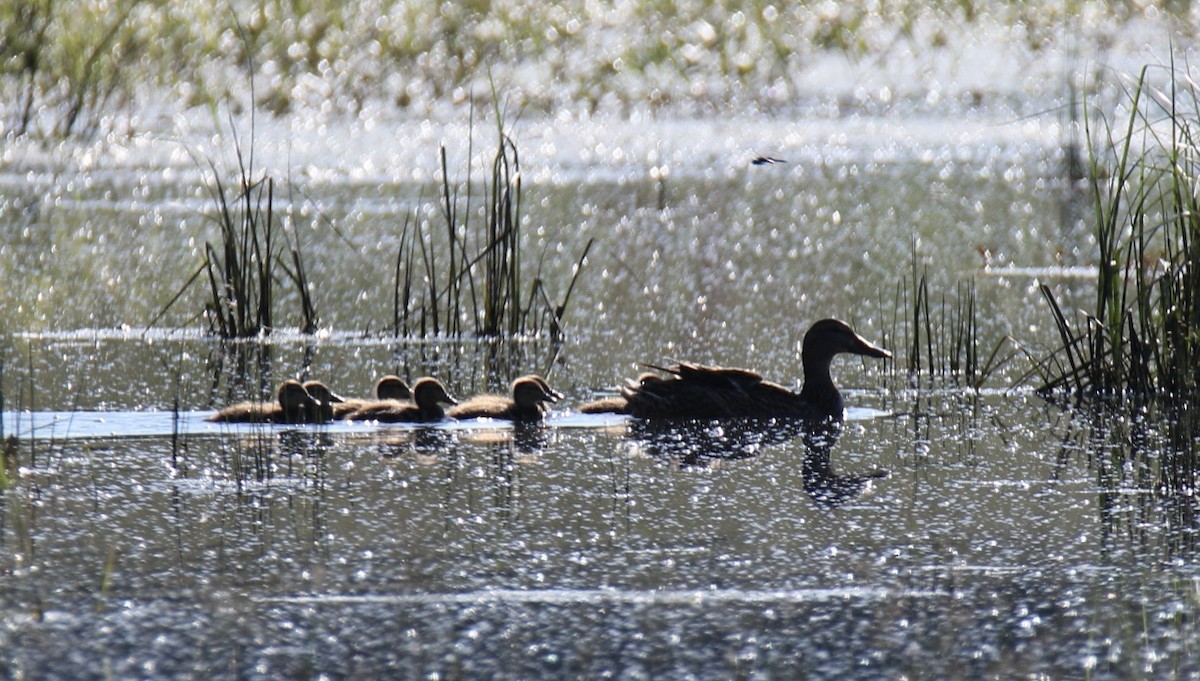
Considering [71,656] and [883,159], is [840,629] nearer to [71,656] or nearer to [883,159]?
[71,656]

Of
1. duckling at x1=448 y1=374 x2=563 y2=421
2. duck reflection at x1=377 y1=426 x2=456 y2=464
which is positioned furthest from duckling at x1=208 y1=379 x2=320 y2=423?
duckling at x1=448 y1=374 x2=563 y2=421

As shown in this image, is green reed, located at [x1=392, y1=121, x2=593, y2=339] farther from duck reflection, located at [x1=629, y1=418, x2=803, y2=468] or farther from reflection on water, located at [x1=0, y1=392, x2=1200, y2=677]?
reflection on water, located at [x1=0, y1=392, x2=1200, y2=677]

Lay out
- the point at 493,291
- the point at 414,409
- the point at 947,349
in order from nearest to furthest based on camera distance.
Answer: the point at 414,409 → the point at 947,349 → the point at 493,291

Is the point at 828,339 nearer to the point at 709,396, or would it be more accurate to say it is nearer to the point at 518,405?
the point at 709,396

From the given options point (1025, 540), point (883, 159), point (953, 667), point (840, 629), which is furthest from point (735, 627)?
point (883, 159)

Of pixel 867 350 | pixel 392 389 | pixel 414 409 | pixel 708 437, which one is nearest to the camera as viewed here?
pixel 708 437

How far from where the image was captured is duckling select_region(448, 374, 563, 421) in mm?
6637

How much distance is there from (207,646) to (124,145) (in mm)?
12046

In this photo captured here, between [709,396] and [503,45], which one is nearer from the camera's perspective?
[709,396]

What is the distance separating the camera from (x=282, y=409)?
650 cm

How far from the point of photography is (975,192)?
13.3 metres

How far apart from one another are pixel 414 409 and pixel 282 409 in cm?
45

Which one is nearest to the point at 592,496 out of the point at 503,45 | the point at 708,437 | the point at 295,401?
the point at 708,437

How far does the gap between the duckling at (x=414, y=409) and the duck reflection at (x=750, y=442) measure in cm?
68
